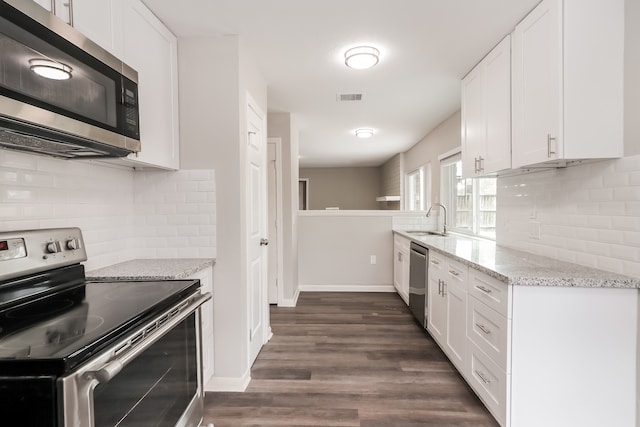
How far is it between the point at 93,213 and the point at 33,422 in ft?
4.26

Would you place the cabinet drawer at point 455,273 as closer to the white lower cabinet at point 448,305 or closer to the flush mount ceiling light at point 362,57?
the white lower cabinet at point 448,305

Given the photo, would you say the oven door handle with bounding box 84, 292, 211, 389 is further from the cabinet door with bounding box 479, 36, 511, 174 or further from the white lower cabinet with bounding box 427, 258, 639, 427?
the cabinet door with bounding box 479, 36, 511, 174

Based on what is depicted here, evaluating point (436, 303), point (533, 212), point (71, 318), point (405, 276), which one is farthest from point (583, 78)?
point (405, 276)

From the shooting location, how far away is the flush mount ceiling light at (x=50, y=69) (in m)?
1.04

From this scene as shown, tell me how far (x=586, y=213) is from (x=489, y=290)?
0.74 meters

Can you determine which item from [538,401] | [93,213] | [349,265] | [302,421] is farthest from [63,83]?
[349,265]

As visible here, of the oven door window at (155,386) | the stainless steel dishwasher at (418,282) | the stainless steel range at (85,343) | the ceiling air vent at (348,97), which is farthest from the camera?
the ceiling air vent at (348,97)

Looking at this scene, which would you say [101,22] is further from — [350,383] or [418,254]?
[418,254]

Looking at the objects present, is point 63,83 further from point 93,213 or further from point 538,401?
point 538,401

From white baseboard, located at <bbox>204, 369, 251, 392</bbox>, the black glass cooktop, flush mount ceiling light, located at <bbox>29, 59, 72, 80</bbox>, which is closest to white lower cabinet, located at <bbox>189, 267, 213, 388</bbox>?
white baseboard, located at <bbox>204, 369, 251, 392</bbox>

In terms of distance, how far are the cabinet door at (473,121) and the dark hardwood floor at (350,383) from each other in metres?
1.62

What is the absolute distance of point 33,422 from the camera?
77 cm

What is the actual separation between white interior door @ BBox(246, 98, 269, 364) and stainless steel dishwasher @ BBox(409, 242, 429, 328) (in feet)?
4.83

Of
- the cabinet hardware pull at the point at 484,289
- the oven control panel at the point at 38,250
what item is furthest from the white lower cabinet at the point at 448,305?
the oven control panel at the point at 38,250
